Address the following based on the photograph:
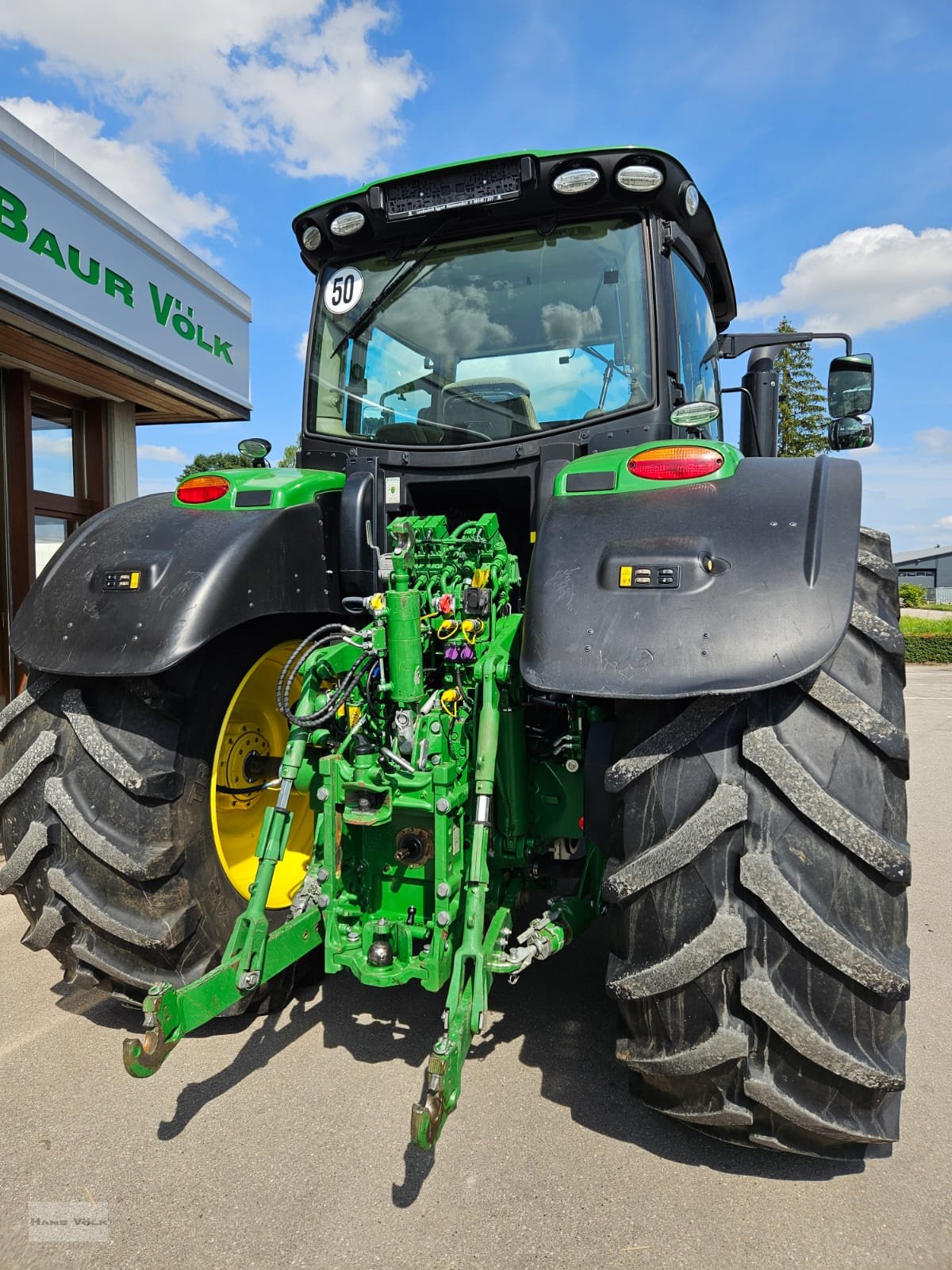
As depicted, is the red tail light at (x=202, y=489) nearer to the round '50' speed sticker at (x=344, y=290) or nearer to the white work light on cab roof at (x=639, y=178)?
the round '50' speed sticker at (x=344, y=290)

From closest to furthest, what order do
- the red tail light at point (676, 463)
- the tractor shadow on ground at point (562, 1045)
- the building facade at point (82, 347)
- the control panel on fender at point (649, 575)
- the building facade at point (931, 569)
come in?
1. the control panel on fender at point (649, 575)
2. the tractor shadow on ground at point (562, 1045)
3. the red tail light at point (676, 463)
4. the building facade at point (82, 347)
5. the building facade at point (931, 569)

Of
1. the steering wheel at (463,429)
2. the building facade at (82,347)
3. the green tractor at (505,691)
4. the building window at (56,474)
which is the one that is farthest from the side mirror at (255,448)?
the building window at (56,474)

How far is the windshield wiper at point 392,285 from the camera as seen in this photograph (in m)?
2.93

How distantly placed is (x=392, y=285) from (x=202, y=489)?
3.45 feet

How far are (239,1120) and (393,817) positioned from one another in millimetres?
836

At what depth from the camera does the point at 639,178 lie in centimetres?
260

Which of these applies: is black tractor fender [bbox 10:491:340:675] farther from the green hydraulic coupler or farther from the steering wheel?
the steering wheel

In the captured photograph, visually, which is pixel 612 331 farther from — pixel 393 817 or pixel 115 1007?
pixel 115 1007

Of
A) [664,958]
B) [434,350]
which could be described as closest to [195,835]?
[664,958]

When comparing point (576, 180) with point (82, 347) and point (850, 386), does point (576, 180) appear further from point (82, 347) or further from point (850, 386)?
point (82, 347)

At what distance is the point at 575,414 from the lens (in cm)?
276

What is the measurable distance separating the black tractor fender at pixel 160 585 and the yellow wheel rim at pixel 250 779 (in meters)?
0.34

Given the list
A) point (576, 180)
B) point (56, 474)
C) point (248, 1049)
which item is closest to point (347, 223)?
point (576, 180)

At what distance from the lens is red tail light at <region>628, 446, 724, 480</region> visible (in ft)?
6.90
